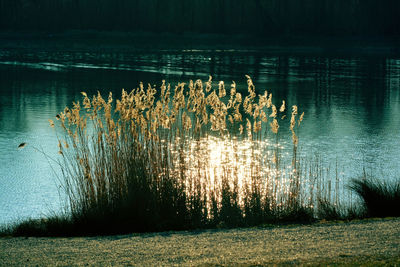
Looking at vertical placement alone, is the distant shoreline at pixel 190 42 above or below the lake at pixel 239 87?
above

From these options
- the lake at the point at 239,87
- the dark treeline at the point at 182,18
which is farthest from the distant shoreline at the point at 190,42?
the lake at the point at 239,87

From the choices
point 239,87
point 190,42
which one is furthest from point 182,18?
point 239,87

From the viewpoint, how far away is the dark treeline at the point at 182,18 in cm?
A: 8800

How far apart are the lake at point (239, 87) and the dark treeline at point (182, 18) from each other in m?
44.9

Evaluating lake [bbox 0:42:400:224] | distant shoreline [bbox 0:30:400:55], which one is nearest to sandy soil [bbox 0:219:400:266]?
lake [bbox 0:42:400:224]

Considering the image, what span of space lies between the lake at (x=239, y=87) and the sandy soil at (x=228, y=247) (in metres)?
2.57

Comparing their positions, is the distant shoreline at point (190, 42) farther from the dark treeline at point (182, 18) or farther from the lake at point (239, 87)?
the lake at point (239, 87)

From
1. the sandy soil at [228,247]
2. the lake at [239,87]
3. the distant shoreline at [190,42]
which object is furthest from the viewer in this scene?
the distant shoreline at [190,42]

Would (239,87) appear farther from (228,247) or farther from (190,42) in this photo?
(190,42)

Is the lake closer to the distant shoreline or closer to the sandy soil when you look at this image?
the sandy soil

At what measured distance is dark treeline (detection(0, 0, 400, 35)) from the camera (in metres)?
88.0

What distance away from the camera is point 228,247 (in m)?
6.40

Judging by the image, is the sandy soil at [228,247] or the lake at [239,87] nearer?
the sandy soil at [228,247]

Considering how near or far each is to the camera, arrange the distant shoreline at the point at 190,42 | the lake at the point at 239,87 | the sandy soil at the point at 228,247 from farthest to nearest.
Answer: the distant shoreline at the point at 190,42
the lake at the point at 239,87
the sandy soil at the point at 228,247
